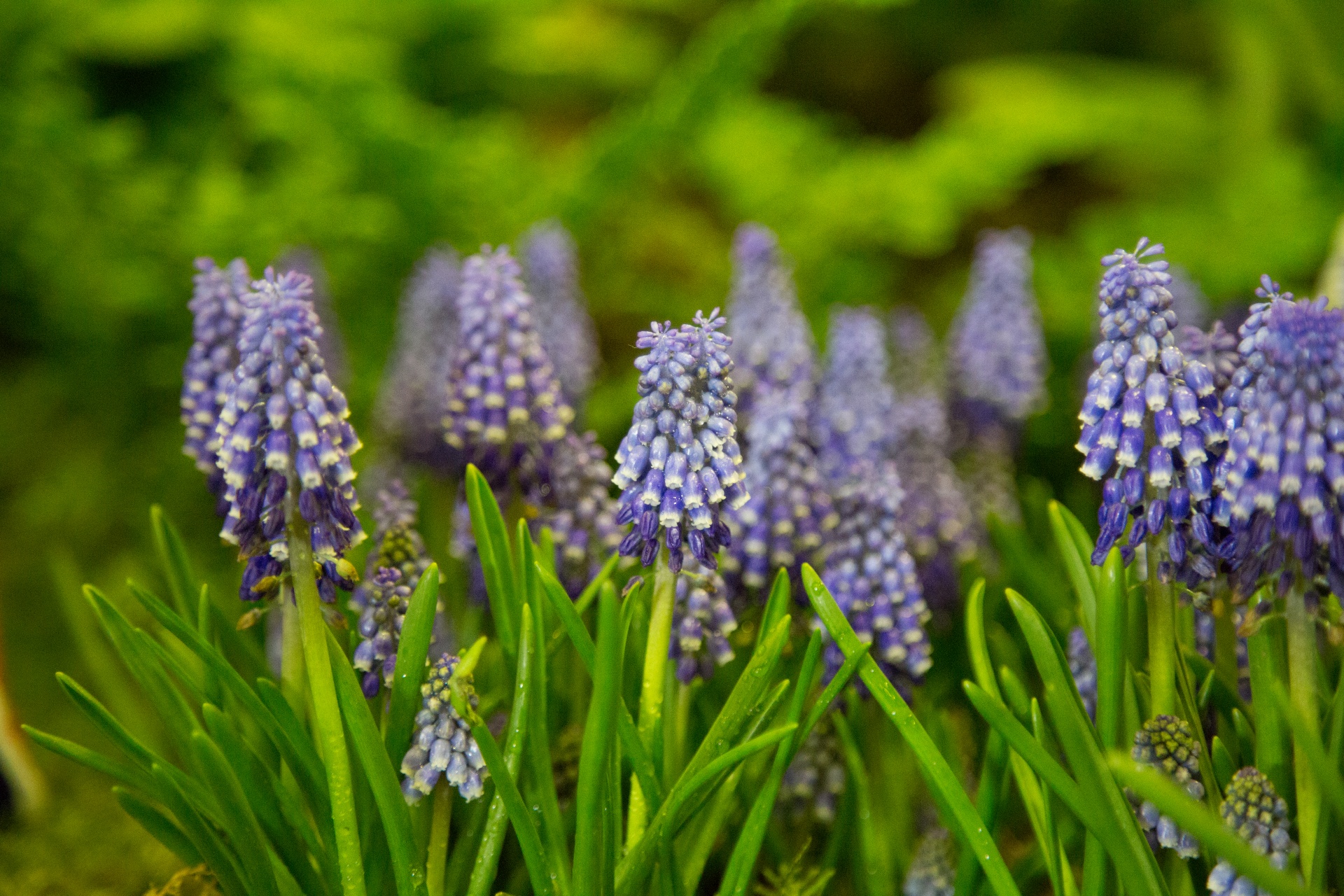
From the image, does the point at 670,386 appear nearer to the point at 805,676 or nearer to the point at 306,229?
the point at 805,676

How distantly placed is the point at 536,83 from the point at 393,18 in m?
1.08

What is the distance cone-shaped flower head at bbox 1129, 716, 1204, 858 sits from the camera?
4.83ft

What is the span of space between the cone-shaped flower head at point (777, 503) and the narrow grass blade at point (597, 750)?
500mm

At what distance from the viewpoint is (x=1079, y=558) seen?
71.7 inches


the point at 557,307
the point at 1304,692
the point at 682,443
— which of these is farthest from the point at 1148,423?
the point at 557,307

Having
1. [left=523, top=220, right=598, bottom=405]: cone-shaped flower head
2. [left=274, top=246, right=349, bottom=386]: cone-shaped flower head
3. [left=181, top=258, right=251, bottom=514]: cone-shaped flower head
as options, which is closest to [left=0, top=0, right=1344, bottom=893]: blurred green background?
[left=274, top=246, right=349, bottom=386]: cone-shaped flower head

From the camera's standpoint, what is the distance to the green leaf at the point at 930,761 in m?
1.53

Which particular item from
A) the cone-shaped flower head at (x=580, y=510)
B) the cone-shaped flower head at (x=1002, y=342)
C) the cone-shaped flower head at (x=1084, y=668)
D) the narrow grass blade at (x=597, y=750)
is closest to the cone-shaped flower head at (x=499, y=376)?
the cone-shaped flower head at (x=580, y=510)

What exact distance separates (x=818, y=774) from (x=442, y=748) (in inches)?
30.3

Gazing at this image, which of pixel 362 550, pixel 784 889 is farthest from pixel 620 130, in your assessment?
pixel 784 889

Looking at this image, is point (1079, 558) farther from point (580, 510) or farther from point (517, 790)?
point (517, 790)

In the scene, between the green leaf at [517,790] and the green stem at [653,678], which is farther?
the green stem at [653,678]

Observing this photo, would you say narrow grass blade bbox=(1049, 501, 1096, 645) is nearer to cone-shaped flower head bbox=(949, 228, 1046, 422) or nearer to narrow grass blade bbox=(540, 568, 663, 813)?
narrow grass blade bbox=(540, 568, 663, 813)

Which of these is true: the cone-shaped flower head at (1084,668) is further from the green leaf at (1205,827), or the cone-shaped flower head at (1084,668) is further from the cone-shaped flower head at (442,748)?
Answer: the cone-shaped flower head at (442,748)
